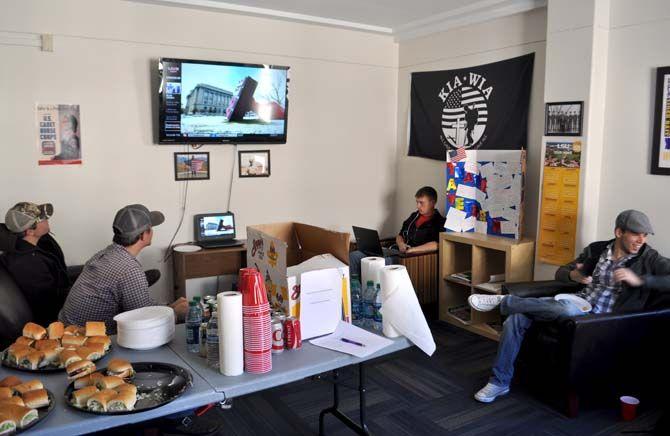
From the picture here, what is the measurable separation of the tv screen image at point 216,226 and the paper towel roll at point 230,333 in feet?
10.1

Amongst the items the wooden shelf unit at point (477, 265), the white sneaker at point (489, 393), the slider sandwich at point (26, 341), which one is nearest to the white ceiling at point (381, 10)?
the wooden shelf unit at point (477, 265)

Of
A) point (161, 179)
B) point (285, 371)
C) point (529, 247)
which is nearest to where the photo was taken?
point (285, 371)

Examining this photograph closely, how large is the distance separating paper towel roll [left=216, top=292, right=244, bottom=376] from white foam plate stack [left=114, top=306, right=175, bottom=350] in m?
0.39

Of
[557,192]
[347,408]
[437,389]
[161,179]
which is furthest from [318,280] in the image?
[161,179]

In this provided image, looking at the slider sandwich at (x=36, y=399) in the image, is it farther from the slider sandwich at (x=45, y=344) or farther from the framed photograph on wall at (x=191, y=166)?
the framed photograph on wall at (x=191, y=166)

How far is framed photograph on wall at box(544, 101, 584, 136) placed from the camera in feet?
13.2

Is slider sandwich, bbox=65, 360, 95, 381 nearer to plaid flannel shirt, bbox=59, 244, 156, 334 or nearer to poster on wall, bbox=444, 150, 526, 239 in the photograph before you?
plaid flannel shirt, bbox=59, 244, 156, 334

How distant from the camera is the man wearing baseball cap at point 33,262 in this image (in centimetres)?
342

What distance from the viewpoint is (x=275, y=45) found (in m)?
5.24

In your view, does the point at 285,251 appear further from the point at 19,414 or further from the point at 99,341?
the point at 19,414

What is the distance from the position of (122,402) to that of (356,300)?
3.62 ft

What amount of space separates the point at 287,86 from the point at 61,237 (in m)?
2.25

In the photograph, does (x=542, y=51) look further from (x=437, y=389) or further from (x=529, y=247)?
(x=437, y=389)

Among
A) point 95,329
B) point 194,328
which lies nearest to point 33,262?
point 95,329
